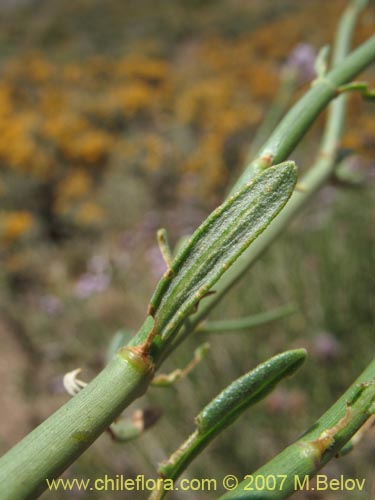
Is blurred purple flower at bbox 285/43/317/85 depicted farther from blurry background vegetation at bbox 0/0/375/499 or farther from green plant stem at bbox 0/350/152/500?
green plant stem at bbox 0/350/152/500

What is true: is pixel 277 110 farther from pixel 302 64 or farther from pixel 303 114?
pixel 303 114

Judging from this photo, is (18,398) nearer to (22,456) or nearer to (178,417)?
(178,417)

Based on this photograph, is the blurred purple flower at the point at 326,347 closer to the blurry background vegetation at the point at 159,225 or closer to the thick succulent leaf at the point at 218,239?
the blurry background vegetation at the point at 159,225

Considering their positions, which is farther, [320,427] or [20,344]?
[20,344]

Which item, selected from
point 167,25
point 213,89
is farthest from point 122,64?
point 167,25

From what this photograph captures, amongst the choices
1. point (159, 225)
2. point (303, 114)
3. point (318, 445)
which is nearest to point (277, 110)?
point (303, 114)

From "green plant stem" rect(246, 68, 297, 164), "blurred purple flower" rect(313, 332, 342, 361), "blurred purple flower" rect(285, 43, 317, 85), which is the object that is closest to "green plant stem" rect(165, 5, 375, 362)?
"green plant stem" rect(246, 68, 297, 164)
